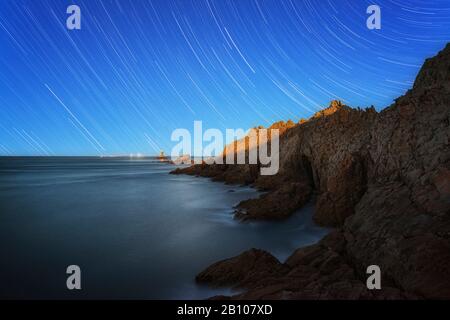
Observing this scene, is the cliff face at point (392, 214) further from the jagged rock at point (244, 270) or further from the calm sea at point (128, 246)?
the calm sea at point (128, 246)

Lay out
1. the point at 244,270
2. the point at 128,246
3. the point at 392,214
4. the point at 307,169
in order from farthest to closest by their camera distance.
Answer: the point at 307,169, the point at 128,246, the point at 244,270, the point at 392,214

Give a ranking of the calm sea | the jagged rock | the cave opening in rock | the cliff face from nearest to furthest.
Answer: the cliff face, the jagged rock, the calm sea, the cave opening in rock

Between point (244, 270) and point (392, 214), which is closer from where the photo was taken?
point (392, 214)

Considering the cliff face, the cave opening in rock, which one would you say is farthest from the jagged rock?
the cave opening in rock

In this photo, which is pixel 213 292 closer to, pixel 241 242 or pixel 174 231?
pixel 241 242

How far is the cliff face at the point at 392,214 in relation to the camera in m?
6.21

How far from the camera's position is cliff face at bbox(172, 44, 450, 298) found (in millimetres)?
6207

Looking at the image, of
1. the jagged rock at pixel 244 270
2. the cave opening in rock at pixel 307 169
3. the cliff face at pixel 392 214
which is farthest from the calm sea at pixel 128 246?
the cave opening in rock at pixel 307 169

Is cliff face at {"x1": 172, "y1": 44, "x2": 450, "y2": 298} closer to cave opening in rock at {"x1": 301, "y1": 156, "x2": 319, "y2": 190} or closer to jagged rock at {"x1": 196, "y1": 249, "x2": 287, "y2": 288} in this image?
jagged rock at {"x1": 196, "y1": 249, "x2": 287, "y2": 288}

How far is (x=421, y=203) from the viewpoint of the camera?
8.09 metres

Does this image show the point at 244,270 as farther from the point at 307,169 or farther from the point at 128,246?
the point at 307,169

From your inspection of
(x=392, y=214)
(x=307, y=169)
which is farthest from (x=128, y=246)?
(x=307, y=169)

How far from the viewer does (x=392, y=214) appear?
8.70m
